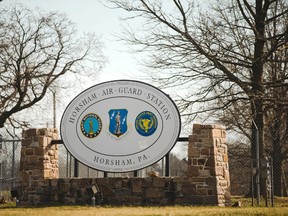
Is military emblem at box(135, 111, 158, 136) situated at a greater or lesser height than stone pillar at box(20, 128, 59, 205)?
greater

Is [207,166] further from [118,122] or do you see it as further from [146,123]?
[118,122]

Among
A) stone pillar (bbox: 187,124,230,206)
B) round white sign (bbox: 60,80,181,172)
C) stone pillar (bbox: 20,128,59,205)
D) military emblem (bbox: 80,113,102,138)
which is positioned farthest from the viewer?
stone pillar (bbox: 20,128,59,205)

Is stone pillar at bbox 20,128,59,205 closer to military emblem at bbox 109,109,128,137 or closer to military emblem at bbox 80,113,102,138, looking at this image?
military emblem at bbox 80,113,102,138

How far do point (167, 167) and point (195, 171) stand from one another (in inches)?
41.2

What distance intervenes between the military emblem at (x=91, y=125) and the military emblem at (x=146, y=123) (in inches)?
46.8

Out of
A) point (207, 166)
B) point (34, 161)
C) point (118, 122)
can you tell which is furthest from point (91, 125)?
point (207, 166)

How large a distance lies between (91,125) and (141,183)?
239 centimetres

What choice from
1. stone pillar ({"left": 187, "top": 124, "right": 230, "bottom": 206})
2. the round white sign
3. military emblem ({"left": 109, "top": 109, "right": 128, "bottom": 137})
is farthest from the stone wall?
military emblem ({"left": 109, "top": 109, "right": 128, "bottom": 137})

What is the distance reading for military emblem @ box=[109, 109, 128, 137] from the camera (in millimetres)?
15758

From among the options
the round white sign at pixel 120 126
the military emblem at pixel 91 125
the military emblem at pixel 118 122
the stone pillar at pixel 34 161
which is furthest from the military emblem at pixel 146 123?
the stone pillar at pixel 34 161

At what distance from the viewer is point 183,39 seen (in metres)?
19.0

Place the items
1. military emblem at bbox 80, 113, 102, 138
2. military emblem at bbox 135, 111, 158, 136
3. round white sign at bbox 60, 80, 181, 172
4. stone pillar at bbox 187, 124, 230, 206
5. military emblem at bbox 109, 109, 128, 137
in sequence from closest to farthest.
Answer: stone pillar at bbox 187, 124, 230, 206 → round white sign at bbox 60, 80, 181, 172 → military emblem at bbox 135, 111, 158, 136 → military emblem at bbox 109, 109, 128, 137 → military emblem at bbox 80, 113, 102, 138

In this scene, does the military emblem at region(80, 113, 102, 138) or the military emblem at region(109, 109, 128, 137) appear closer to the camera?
the military emblem at region(109, 109, 128, 137)

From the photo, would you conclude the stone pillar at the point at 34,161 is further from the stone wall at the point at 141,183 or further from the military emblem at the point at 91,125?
the military emblem at the point at 91,125
